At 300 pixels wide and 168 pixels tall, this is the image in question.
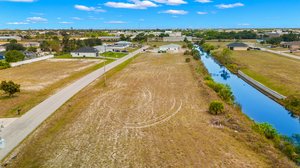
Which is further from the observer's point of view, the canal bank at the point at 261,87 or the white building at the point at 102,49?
the white building at the point at 102,49

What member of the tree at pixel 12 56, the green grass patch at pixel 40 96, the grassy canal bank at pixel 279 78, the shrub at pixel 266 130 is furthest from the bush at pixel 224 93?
the tree at pixel 12 56

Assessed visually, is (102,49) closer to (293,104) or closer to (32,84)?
(32,84)

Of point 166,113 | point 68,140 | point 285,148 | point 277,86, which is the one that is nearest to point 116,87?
point 166,113

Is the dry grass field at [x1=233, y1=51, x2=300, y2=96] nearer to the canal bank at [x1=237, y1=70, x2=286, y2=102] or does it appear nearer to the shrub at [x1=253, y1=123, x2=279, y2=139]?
the canal bank at [x1=237, y1=70, x2=286, y2=102]

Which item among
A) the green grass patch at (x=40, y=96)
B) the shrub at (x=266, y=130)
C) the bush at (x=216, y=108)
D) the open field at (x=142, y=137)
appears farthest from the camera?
the green grass patch at (x=40, y=96)

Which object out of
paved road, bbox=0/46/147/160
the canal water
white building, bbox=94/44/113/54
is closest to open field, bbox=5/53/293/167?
paved road, bbox=0/46/147/160

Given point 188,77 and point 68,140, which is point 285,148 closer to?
point 68,140

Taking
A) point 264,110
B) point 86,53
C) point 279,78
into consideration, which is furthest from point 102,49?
point 264,110

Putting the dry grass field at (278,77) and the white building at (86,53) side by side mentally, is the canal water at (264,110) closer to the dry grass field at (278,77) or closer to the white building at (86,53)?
the dry grass field at (278,77)
